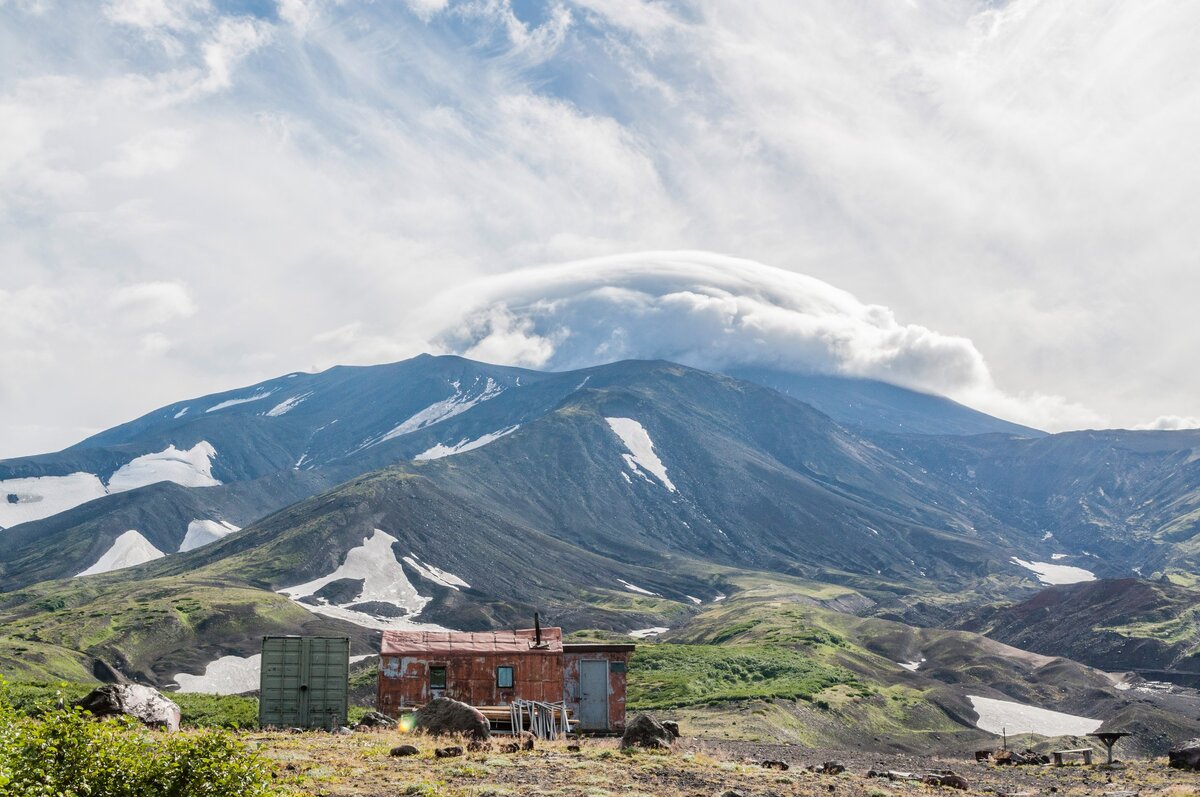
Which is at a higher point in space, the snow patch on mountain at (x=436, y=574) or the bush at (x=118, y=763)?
the snow patch on mountain at (x=436, y=574)

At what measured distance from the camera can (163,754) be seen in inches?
484

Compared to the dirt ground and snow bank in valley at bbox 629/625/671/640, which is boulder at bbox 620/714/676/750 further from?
snow bank in valley at bbox 629/625/671/640

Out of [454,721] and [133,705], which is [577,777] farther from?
[133,705]

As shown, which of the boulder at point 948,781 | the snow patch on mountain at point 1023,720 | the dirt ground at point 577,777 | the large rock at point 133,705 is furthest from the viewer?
the snow patch on mountain at point 1023,720

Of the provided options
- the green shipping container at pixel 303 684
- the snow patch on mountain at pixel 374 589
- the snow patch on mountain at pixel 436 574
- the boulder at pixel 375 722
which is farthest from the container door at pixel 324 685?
the snow patch on mountain at pixel 436 574

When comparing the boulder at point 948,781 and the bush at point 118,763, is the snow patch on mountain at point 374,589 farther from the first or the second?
the bush at point 118,763

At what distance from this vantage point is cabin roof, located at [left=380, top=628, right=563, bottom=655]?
40.4m

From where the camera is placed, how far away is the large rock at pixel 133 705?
25.5m

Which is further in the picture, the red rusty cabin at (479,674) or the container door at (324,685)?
the red rusty cabin at (479,674)

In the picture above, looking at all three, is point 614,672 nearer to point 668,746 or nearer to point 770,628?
point 668,746

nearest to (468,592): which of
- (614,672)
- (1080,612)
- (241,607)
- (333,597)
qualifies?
(333,597)

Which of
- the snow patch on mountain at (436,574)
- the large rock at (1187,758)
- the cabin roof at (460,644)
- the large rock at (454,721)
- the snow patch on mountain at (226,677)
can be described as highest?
the snow patch on mountain at (436,574)

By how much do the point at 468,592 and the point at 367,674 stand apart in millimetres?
91945

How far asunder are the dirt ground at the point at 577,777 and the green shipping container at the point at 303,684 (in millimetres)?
4656
